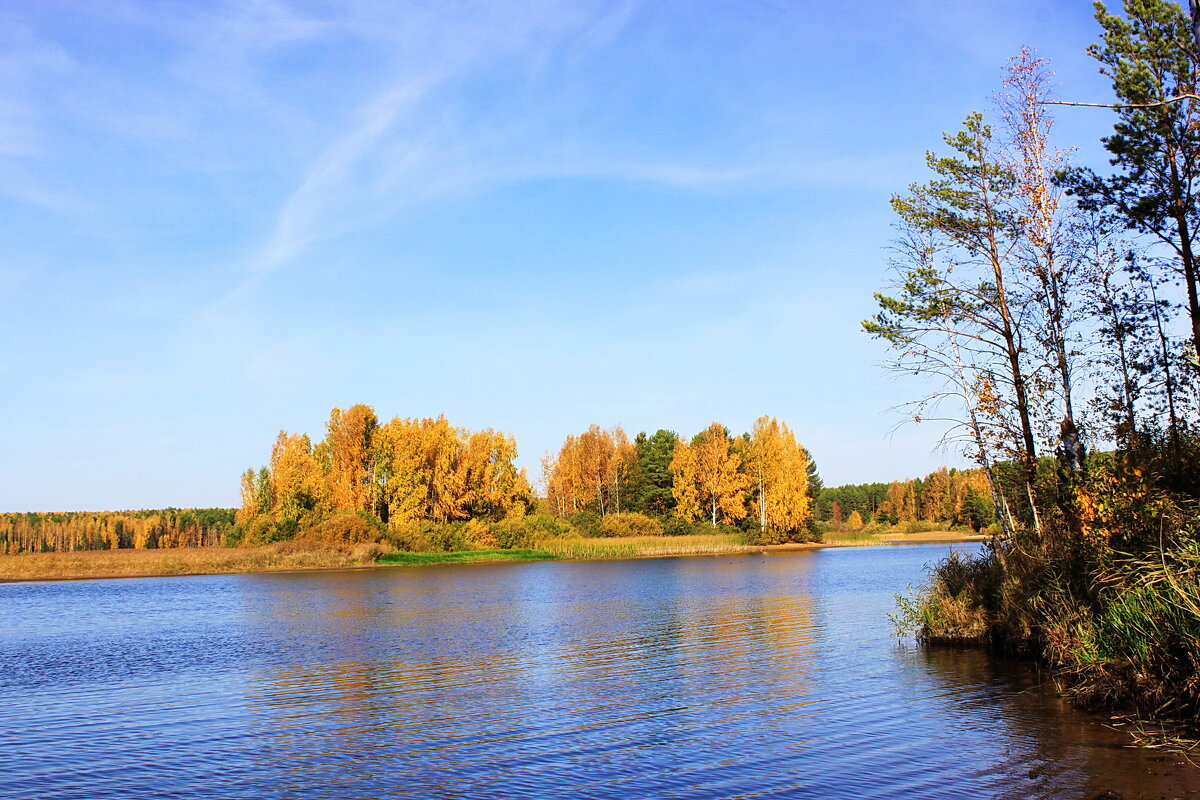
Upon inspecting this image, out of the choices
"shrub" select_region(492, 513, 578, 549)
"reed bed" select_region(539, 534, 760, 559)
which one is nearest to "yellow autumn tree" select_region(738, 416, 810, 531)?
"reed bed" select_region(539, 534, 760, 559)

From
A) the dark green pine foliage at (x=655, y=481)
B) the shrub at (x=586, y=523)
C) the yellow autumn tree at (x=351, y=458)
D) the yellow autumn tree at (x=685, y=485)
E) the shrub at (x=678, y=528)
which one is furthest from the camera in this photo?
the dark green pine foliage at (x=655, y=481)

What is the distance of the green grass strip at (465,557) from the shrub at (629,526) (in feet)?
26.6

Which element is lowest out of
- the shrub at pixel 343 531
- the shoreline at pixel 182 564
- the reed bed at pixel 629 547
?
the reed bed at pixel 629 547

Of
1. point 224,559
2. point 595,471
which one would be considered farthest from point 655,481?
point 224,559

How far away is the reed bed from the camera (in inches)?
2776

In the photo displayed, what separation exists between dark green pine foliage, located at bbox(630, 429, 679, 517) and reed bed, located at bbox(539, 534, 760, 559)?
1402 cm

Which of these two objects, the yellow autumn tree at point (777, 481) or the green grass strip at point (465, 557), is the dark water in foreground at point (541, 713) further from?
the yellow autumn tree at point (777, 481)

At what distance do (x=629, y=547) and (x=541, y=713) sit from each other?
191 feet

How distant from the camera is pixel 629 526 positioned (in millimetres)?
77000

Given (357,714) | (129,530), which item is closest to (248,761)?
(357,714)

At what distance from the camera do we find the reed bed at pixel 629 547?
70500 mm

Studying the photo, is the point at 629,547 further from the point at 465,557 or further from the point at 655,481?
the point at 655,481

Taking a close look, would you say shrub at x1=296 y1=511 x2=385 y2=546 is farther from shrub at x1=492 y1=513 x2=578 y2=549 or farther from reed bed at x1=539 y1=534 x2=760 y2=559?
reed bed at x1=539 y1=534 x2=760 y2=559

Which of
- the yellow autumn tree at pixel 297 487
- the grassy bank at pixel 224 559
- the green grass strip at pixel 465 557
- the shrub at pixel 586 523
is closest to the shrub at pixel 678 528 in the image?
the shrub at pixel 586 523
